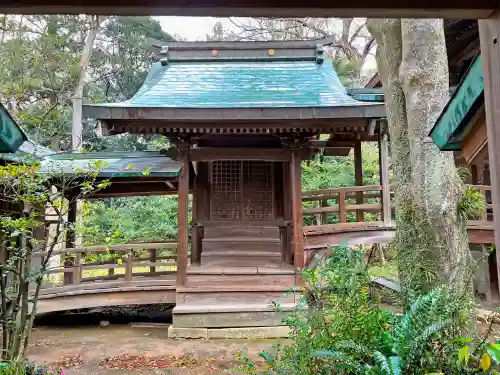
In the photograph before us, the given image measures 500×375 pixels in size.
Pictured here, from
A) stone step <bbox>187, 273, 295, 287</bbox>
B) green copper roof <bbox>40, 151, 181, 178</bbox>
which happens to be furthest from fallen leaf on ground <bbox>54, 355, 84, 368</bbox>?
green copper roof <bbox>40, 151, 181, 178</bbox>

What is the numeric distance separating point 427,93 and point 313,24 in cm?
1374

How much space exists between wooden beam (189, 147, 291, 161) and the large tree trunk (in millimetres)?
2579

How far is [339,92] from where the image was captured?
7238 millimetres

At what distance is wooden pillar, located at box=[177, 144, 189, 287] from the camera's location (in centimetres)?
657

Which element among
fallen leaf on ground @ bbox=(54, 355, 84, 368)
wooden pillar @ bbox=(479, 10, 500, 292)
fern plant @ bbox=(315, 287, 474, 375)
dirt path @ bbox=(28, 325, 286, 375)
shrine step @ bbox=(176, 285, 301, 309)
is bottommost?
dirt path @ bbox=(28, 325, 286, 375)

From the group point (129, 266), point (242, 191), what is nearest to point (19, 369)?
point (129, 266)

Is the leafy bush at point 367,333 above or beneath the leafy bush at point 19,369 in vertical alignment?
above

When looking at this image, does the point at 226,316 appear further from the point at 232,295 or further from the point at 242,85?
the point at 242,85

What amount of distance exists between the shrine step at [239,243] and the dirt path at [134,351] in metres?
1.90

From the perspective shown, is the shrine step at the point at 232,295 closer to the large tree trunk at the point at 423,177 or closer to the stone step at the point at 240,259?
the stone step at the point at 240,259

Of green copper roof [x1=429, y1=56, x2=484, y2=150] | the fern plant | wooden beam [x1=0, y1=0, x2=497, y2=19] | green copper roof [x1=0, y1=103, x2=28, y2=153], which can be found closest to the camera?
wooden beam [x1=0, y1=0, x2=497, y2=19]

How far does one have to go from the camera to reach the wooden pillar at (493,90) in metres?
1.04

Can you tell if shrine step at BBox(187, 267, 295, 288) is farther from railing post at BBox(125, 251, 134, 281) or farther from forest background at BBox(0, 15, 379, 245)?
forest background at BBox(0, 15, 379, 245)

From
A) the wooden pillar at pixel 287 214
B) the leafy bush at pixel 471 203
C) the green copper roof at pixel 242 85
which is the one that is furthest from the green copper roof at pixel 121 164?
the leafy bush at pixel 471 203
